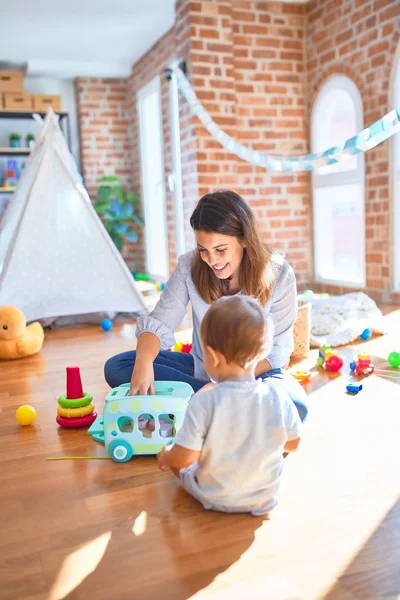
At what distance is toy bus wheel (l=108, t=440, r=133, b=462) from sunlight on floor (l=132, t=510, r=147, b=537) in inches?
11.3

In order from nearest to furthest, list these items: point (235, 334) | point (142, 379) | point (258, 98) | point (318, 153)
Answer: point (235, 334)
point (142, 379)
point (318, 153)
point (258, 98)

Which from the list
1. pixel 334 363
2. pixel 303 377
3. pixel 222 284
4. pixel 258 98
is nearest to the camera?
pixel 222 284

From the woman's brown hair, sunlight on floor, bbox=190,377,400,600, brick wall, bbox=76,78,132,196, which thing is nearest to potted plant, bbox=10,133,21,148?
brick wall, bbox=76,78,132,196

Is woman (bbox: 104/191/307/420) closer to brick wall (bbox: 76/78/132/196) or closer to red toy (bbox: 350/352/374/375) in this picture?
red toy (bbox: 350/352/374/375)

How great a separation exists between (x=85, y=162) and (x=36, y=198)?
277 cm

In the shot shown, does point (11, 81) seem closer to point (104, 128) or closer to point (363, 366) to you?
point (104, 128)

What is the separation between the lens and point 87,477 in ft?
5.12

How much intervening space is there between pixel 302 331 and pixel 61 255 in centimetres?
171

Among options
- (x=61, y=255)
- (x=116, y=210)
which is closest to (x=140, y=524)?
(x=61, y=255)

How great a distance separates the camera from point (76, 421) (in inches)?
75.9

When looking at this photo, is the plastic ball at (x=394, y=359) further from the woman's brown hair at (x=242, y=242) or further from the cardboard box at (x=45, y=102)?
the cardboard box at (x=45, y=102)

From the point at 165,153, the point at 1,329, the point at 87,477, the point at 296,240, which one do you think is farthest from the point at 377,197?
the point at 87,477

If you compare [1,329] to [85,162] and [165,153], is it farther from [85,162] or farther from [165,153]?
[85,162]

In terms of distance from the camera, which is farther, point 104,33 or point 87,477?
point 104,33
